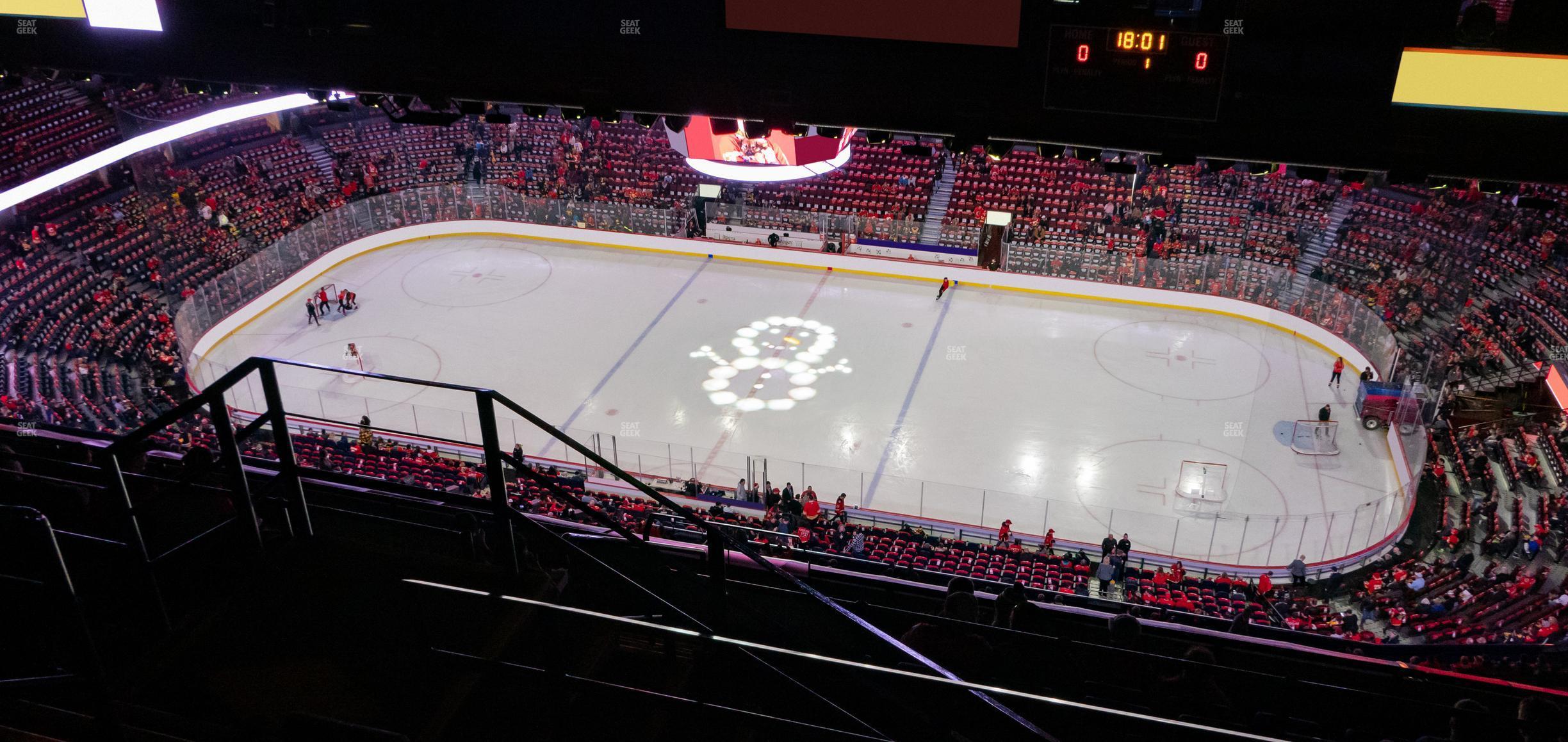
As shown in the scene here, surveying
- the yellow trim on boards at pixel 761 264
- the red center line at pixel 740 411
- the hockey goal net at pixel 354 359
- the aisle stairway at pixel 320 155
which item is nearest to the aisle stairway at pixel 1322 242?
the yellow trim on boards at pixel 761 264

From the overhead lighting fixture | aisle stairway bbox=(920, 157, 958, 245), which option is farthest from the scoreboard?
the overhead lighting fixture

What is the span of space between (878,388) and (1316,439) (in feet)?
26.4

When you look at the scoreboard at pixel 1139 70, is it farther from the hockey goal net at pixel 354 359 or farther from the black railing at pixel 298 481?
the hockey goal net at pixel 354 359

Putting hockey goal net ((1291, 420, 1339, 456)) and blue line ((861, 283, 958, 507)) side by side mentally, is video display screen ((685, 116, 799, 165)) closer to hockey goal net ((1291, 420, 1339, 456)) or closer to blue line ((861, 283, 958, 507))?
blue line ((861, 283, 958, 507))

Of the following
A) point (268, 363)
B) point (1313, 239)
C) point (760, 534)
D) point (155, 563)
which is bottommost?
point (760, 534)

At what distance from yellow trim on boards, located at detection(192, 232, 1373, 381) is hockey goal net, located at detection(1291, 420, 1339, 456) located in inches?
98.3

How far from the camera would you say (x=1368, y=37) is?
7078 mm

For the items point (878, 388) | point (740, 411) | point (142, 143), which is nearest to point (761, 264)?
point (878, 388)

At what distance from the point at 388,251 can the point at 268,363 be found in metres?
25.0

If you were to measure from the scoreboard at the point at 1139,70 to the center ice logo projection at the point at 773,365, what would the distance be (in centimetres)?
1289

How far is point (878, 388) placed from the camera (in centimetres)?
2077

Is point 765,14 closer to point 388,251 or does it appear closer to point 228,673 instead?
point 228,673

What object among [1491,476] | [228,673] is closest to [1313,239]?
[1491,476]

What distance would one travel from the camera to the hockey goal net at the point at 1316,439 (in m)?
18.4
